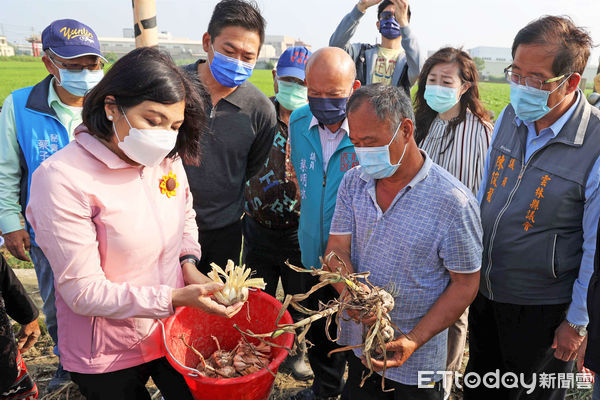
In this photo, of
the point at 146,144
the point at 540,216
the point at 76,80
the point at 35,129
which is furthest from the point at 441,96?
the point at 35,129

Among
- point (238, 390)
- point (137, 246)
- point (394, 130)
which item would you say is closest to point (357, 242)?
point (394, 130)

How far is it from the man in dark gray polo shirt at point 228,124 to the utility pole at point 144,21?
112 cm

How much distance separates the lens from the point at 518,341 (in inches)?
95.7

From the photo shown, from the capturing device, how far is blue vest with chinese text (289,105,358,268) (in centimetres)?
272

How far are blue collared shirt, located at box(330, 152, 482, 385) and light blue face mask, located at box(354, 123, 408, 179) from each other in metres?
0.11

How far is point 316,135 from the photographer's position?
2830 mm

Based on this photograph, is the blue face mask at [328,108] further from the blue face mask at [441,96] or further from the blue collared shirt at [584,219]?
the blue collared shirt at [584,219]

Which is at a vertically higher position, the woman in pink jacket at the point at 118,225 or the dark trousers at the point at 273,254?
the woman in pink jacket at the point at 118,225

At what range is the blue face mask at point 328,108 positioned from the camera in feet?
8.77

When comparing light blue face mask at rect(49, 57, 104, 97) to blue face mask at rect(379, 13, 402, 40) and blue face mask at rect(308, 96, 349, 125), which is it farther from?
blue face mask at rect(379, 13, 402, 40)

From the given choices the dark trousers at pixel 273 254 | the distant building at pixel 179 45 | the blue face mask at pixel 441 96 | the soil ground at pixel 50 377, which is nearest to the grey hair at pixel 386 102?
the blue face mask at pixel 441 96

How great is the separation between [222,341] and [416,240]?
3.93 feet

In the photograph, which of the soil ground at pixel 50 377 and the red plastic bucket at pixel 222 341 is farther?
the soil ground at pixel 50 377

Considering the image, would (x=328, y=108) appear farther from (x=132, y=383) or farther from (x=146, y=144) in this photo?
(x=132, y=383)
